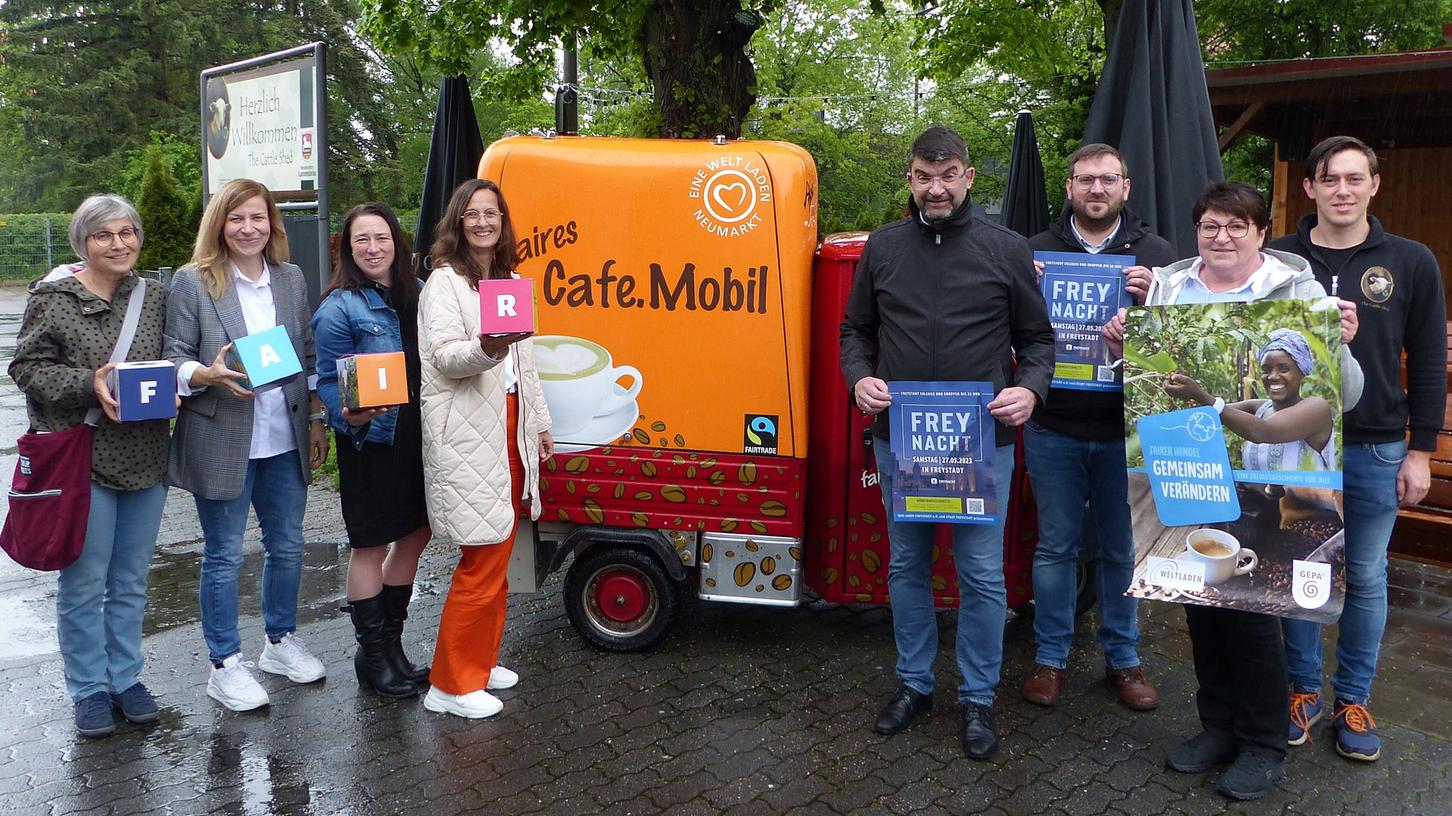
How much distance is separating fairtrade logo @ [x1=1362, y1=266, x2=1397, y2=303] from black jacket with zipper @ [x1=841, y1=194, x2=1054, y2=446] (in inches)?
38.1

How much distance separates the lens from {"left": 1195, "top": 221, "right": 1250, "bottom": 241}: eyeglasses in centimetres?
317

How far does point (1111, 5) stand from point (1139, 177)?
7202 millimetres

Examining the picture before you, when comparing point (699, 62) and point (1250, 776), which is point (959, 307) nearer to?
point (1250, 776)

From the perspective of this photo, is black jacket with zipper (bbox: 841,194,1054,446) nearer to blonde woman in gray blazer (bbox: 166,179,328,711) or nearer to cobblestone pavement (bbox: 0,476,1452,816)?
cobblestone pavement (bbox: 0,476,1452,816)

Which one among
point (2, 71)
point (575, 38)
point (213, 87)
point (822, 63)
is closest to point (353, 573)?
point (213, 87)

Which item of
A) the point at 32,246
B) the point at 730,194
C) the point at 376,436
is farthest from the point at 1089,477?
the point at 32,246

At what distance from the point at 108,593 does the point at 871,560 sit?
288 centimetres

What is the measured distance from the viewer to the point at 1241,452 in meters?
3.04

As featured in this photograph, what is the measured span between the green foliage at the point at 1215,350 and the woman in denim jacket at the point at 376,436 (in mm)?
2481

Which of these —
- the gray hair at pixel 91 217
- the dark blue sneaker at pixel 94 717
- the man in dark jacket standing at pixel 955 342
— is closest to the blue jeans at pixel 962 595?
the man in dark jacket standing at pixel 955 342

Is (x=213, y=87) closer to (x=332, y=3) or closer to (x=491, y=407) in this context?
(x=491, y=407)

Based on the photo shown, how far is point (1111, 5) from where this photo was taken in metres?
10.4

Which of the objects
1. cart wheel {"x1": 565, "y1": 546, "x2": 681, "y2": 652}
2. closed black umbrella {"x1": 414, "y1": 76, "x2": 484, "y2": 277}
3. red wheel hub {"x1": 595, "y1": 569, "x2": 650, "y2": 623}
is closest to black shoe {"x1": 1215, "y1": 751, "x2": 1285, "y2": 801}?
cart wheel {"x1": 565, "y1": 546, "x2": 681, "y2": 652}

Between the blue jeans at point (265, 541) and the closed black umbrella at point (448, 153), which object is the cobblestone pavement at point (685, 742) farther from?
the closed black umbrella at point (448, 153)
